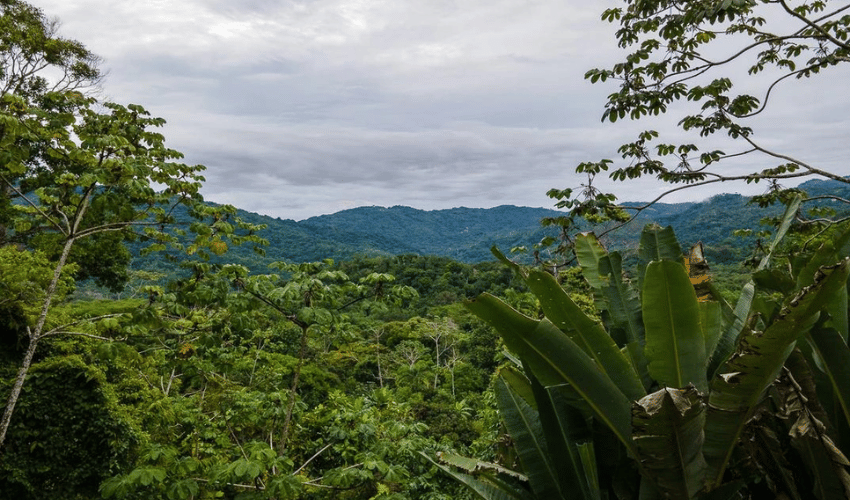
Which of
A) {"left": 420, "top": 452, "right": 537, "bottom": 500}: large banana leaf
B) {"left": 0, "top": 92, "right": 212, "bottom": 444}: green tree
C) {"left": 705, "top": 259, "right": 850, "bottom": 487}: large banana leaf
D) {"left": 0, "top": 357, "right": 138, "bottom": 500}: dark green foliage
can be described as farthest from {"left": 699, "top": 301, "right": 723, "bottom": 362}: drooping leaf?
{"left": 0, "top": 357, "right": 138, "bottom": 500}: dark green foliage

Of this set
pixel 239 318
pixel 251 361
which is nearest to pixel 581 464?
pixel 239 318

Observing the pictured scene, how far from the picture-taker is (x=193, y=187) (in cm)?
484

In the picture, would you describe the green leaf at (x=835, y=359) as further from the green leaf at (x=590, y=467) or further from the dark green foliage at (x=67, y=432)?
the dark green foliage at (x=67, y=432)

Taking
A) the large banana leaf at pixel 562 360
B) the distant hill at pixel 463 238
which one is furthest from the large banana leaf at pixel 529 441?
the distant hill at pixel 463 238

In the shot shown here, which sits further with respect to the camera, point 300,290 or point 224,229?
point 224,229

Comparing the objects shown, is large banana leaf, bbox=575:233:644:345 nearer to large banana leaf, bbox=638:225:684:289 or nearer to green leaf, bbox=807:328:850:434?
large banana leaf, bbox=638:225:684:289

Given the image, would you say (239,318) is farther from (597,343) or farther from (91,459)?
(91,459)

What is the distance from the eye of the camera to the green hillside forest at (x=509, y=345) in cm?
105

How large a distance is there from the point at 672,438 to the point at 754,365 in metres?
0.21

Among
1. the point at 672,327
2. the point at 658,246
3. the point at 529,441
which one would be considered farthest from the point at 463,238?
the point at 672,327

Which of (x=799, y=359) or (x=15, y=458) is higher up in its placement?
(x=799, y=359)

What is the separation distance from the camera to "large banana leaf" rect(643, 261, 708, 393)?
1.08 m

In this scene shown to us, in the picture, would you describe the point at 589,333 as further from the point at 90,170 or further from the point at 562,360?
the point at 90,170

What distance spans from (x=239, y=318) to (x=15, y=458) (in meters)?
4.42
